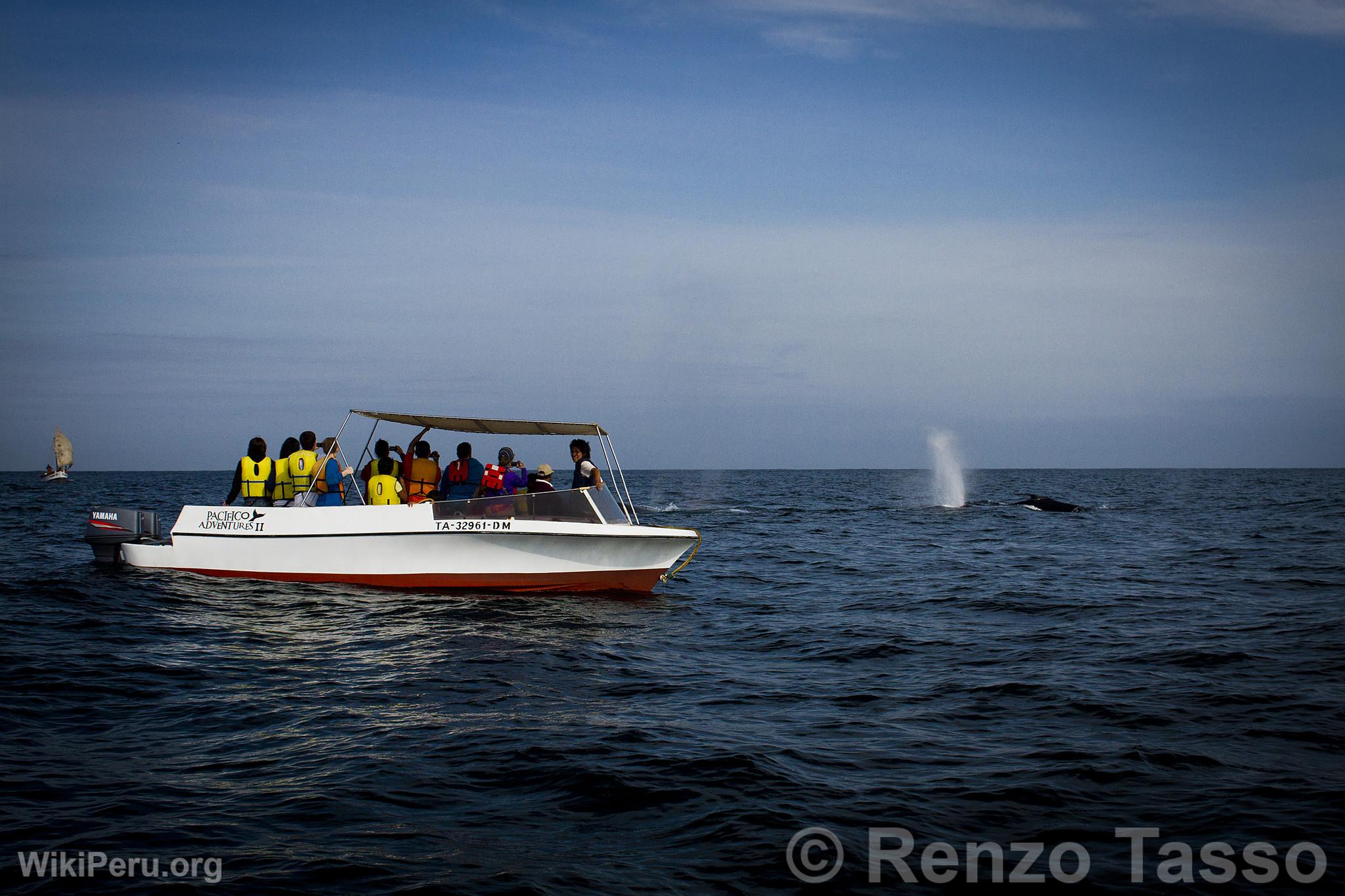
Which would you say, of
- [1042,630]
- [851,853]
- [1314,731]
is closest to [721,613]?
[1042,630]

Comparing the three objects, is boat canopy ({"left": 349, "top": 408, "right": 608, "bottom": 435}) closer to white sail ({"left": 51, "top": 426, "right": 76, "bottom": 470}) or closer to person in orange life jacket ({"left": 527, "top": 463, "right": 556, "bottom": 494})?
person in orange life jacket ({"left": 527, "top": 463, "right": 556, "bottom": 494})

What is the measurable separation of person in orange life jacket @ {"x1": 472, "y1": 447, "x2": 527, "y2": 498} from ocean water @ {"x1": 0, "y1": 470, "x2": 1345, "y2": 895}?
197 centimetres

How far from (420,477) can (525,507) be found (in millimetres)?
2314

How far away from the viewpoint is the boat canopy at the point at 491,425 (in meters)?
16.9

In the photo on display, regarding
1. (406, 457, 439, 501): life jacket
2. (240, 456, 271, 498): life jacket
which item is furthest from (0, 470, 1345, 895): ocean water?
(406, 457, 439, 501): life jacket

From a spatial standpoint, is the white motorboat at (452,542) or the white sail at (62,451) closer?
the white motorboat at (452,542)

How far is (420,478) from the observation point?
16781mm

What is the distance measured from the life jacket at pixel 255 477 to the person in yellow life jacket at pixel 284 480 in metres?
0.21

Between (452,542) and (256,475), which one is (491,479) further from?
(256,475)

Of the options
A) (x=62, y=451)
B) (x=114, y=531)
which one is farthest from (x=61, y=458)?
(x=114, y=531)

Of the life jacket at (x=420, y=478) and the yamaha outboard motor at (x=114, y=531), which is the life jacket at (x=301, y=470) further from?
the yamaha outboard motor at (x=114, y=531)

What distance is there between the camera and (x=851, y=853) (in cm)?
596

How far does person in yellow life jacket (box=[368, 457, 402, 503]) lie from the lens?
1639 cm

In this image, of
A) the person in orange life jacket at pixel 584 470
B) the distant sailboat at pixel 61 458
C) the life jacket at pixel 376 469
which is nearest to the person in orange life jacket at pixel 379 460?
the life jacket at pixel 376 469
